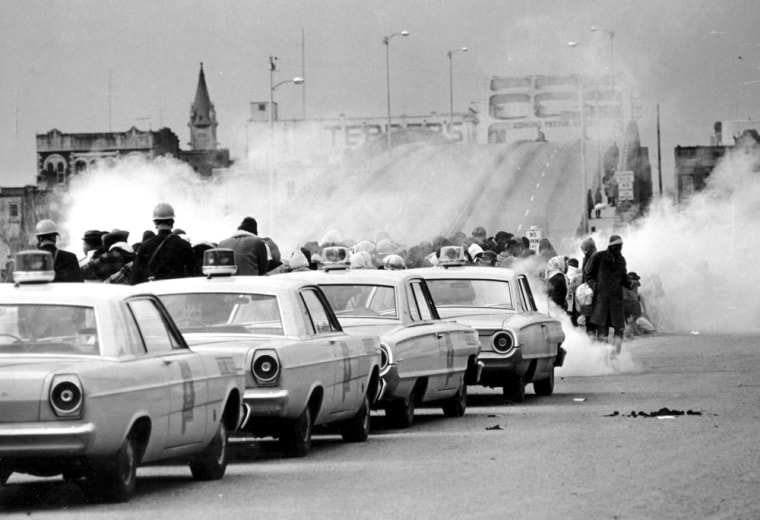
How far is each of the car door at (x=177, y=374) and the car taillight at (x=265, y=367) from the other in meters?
1.11

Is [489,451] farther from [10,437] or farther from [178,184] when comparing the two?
[178,184]

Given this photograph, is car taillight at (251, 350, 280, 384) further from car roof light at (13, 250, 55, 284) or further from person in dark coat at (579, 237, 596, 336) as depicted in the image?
person in dark coat at (579, 237, 596, 336)

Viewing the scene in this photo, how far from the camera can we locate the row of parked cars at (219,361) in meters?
9.90

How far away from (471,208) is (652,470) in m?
82.9

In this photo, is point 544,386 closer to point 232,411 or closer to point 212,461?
point 232,411

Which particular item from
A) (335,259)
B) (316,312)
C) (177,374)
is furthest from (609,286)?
(177,374)

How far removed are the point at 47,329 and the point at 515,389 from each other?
9.06 meters

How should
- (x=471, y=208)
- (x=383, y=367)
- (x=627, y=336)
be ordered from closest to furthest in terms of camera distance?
1. (x=383, y=367)
2. (x=627, y=336)
3. (x=471, y=208)

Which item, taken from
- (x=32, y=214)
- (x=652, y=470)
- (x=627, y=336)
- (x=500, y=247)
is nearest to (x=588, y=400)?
(x=652, y=470)

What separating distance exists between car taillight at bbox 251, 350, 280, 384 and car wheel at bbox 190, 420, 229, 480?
2.61ft

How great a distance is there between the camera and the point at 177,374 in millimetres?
11016

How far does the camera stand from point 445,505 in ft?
33.8

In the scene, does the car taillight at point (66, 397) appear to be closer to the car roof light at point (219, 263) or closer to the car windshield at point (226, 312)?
the car windshield at point (226, 312)

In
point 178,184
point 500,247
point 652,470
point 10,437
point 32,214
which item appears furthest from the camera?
point 32,214
